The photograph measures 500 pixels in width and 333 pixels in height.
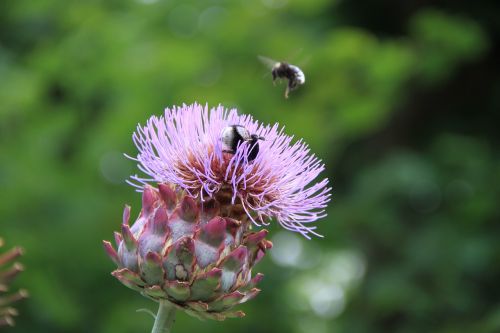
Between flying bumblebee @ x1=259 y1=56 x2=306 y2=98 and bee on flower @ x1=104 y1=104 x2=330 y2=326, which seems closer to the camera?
bee on flower @ x1=104 y1=104 x2=330 y2=326

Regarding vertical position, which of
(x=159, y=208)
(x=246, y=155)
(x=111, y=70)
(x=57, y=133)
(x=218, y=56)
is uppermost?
(x=218, y=56)

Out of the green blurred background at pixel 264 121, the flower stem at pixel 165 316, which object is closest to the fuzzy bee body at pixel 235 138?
the flower stem at pixel 165 316

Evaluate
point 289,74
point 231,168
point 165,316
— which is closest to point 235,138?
point 231,168

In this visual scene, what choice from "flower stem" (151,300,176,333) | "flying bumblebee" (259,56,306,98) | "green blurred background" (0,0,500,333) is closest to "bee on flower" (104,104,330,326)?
"flower stem" (151,300,176,333)

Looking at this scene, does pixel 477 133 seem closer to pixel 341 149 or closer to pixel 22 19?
pixel 341 149

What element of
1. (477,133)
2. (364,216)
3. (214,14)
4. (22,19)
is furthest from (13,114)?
(477,133)

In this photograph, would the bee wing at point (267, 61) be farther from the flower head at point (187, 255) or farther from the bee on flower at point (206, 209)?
the flower head at point (187, 255)

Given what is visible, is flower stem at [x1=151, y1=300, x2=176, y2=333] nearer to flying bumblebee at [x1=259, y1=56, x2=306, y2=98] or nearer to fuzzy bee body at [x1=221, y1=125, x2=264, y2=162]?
fuzzy bee body at [x1=221, y1=125, x2=264, y2=162]
